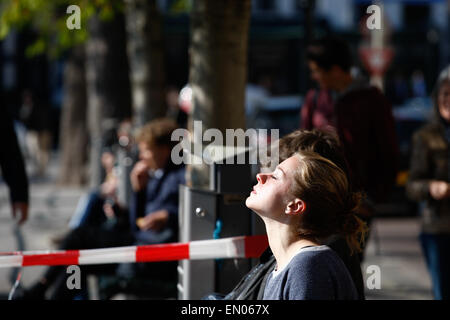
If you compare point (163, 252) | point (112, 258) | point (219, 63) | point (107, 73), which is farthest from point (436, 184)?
point (107, 73)

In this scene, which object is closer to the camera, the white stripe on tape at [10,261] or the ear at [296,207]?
the ear at [296,207]

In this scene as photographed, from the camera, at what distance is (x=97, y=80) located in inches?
484

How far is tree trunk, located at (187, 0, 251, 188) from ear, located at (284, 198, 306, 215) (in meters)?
1.86

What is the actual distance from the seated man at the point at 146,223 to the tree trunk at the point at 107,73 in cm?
644

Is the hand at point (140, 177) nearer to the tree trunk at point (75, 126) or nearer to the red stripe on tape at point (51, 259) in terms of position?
the red stripe on tape at point (51, 259)

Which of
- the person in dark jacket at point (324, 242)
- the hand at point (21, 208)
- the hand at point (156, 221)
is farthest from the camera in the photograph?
the hand at point (156, 221)

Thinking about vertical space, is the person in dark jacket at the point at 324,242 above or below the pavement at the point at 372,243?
above

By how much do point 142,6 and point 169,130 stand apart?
330cm

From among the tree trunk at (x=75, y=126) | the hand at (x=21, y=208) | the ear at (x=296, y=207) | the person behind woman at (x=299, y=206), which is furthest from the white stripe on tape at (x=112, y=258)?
the tree trunk at (x=75, y=126)

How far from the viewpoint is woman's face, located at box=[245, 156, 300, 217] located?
2604 mm

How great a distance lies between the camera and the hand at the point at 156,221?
496 centimetres

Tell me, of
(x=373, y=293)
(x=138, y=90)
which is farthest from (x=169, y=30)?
(x=373, y=293)

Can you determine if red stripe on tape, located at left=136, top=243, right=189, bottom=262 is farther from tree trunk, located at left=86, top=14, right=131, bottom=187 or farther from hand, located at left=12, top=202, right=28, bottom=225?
tree trunk, located at left=86, top=14, right=131, bottom=187

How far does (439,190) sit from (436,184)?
1.8 inches
